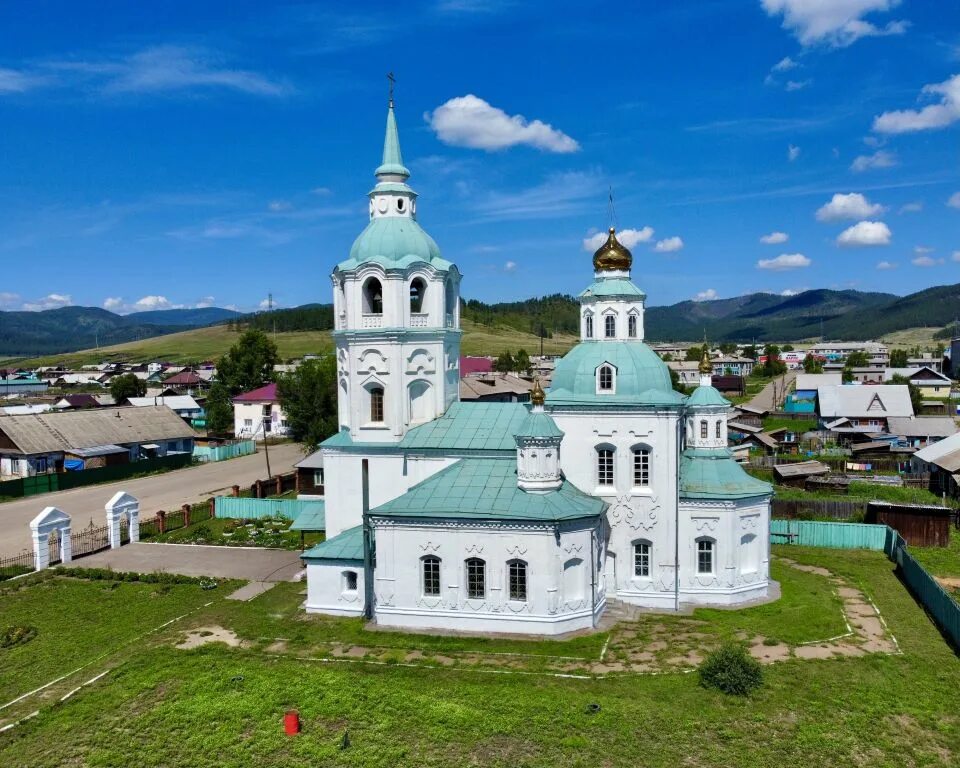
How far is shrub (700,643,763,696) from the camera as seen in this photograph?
56.9ft

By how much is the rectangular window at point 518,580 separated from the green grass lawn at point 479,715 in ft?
4.82

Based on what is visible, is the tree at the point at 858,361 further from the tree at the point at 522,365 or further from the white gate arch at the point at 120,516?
the white gate arch at the point at 120,516

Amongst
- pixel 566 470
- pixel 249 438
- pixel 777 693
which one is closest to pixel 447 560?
pixel 566 470

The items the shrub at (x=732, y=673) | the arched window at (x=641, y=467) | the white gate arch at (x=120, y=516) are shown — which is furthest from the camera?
the white gate arch at (x=120, y=516)

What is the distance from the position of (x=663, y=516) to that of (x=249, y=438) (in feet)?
164

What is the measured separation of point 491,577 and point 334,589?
203 inches

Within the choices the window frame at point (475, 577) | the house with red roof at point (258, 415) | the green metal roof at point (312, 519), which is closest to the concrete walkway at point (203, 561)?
the green metal roof at point (312, 519)

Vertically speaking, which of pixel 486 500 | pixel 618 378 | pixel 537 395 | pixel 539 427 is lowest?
pixel 486 500

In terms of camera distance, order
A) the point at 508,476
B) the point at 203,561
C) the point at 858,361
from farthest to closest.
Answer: the point at 858,361, the point at 203,561, the point at 508,476

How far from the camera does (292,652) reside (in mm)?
20359

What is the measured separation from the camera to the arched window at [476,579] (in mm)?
21688

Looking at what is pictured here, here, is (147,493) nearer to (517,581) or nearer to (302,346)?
(517,581)

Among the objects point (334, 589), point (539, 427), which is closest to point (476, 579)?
point (334, 589)

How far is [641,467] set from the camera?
23594mm
